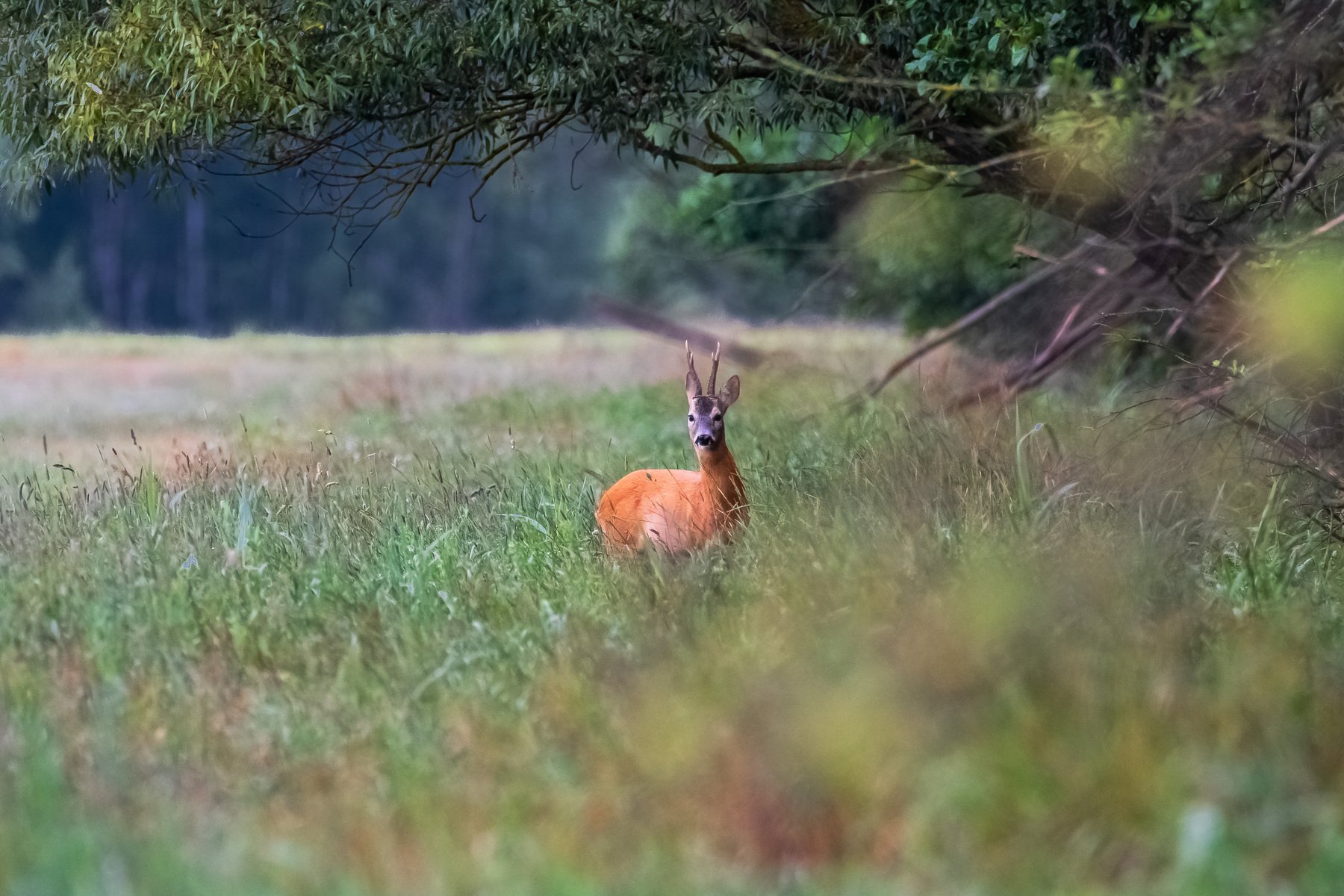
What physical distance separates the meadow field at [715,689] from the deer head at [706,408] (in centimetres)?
48

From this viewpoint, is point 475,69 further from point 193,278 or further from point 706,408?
point 193,278

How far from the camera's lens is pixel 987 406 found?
376 inches

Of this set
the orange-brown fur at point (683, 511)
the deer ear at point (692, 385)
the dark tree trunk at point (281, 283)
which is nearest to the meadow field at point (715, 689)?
the orange-brown fur at point (683, 511)

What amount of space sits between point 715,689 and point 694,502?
114 inches

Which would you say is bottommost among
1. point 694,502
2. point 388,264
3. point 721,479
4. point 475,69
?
point 694,502

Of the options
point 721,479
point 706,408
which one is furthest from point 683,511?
point 706,408

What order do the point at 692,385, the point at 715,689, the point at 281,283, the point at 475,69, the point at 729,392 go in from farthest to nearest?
the point at 281,283 < the point at 475,69 < the point at 729,392 < the point at 692,385 < the point at 715,689

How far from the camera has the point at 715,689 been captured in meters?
4.52

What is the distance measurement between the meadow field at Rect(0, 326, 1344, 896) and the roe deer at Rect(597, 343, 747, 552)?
21 cm

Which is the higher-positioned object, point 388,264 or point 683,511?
point 388,264

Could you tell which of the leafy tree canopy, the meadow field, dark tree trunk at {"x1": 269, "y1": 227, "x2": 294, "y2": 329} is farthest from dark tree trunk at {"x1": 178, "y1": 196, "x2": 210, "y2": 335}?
the meadow field

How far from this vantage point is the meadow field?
3797 mm

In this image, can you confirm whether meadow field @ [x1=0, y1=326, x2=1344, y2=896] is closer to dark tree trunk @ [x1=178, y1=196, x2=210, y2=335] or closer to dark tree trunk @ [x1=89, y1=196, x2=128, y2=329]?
dark tree trunk @ [x1=89, y1=196, x2=128, y2=329]

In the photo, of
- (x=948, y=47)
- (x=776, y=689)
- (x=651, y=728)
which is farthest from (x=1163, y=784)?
(x=948, y=47)
